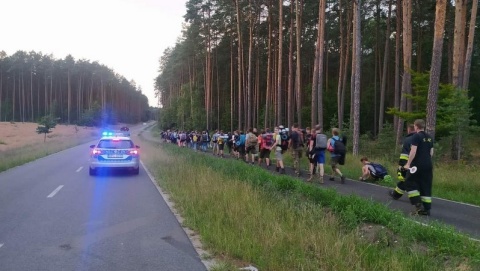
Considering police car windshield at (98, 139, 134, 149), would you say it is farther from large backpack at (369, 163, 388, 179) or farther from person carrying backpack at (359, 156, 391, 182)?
large backpack at (369, 163, 388, 179)

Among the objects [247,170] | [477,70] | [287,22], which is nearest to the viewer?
[247,170]

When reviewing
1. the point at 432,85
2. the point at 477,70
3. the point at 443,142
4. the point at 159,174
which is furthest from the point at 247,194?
the point at 477,70

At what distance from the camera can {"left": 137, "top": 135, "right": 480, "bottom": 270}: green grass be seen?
5.15 m

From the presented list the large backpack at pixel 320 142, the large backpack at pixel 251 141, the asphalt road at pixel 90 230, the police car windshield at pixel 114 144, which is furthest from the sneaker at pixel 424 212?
the large backpack at pixel 251 141

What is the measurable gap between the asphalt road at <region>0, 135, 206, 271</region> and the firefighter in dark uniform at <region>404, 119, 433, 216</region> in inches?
194

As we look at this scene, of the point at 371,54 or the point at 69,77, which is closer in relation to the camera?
the point at 371,54

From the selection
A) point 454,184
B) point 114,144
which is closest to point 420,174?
point 454,184

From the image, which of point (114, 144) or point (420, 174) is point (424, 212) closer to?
point (420, 174)

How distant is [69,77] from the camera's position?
10662 centimetres

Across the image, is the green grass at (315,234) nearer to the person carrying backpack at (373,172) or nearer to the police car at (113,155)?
the person carrying backpack at (373,172)

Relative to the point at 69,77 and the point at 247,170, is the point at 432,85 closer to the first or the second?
the point at 247,170

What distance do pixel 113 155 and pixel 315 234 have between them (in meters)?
12.3

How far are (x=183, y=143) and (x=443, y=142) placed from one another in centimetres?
2252

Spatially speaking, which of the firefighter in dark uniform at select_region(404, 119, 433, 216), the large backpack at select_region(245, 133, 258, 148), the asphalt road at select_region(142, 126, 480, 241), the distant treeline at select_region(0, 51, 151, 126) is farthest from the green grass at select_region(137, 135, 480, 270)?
the distant treeline at select_region(0, 51, 151, 126)
